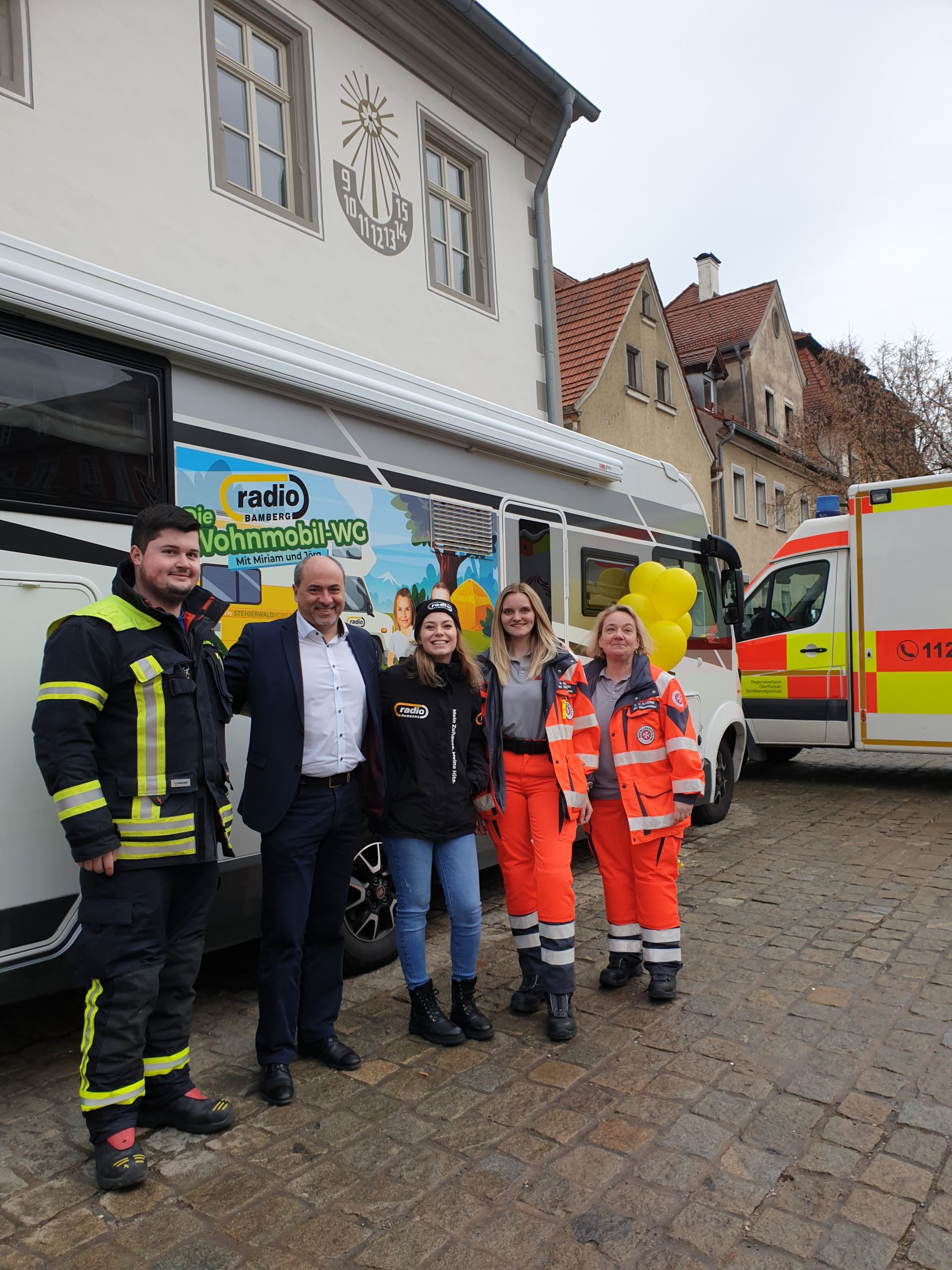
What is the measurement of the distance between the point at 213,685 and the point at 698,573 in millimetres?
5012

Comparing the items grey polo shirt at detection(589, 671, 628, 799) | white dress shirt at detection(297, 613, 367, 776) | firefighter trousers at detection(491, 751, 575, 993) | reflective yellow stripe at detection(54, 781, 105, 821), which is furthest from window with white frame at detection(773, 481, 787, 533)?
reflective yellow stripe at detection(54, 781, 105, 821)

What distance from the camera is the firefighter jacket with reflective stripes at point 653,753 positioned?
13.4 ft

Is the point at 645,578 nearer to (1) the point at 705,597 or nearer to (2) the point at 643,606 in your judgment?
(2) the point at 643,606

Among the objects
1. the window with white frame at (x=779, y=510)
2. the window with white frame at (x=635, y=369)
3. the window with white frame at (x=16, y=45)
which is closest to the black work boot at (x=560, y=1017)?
the window with white frame at (x=16, y=45)

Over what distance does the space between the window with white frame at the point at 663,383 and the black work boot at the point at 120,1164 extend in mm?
18380

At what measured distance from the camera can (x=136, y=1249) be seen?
8.09 feet

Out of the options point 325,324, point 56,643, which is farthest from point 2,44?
point 56,643

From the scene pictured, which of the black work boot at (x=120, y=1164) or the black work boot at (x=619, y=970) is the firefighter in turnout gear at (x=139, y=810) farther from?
the black work boot at (x=619, y=970)

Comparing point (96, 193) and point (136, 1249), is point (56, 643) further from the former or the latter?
point (96, 193)

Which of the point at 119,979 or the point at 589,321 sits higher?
the point at 589,321

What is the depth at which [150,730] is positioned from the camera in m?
2.87

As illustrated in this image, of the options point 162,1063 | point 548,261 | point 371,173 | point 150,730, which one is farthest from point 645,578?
point 548,261

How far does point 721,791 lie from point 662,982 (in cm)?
395

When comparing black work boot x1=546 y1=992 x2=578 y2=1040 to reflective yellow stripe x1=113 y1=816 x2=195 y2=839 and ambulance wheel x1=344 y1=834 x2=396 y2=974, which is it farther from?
reflective yellow stripe x1=113 y1=816 x2=195 y2=839
